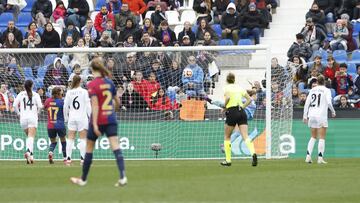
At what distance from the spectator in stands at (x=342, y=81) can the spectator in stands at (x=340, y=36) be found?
1.97 metres

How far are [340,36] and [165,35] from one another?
5384mm

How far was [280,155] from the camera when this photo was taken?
99.6 ft

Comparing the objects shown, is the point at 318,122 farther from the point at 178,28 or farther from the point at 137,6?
the point at 137,6

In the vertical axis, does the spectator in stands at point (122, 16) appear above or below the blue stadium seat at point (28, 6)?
below

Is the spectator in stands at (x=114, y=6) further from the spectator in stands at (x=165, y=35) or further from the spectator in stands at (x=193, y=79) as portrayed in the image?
the spectator in stands at (x=193, y=79)

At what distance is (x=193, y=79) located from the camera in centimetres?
3045

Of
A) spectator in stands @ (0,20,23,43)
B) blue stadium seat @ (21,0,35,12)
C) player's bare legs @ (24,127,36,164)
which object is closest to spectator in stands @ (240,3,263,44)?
spectator in stands @ (0,20,23,43)

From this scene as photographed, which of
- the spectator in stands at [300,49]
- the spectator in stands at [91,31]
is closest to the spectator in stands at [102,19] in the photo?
the spectator in stands at [91,31]

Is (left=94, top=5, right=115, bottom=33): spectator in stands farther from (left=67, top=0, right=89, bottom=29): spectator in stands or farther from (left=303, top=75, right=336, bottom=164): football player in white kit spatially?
(left=303, top=75, right=336, bottom=164): football player in white kit

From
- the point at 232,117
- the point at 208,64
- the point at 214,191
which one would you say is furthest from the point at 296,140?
the point at 214,191

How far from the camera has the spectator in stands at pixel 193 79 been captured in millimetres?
30438

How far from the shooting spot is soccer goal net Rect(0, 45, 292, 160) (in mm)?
30297

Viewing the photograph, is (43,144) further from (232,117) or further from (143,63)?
(232,117)

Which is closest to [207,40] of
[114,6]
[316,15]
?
[316,15]
